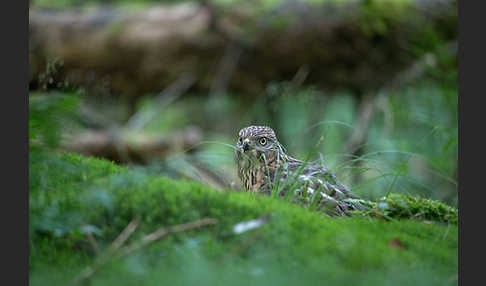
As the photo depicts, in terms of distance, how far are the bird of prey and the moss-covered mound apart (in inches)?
17.9

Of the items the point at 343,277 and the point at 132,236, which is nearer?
the point at 343,277

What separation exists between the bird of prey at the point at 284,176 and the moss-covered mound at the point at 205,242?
46cm

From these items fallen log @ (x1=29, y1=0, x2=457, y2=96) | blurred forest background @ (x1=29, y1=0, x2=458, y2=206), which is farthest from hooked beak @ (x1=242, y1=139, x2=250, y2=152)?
fallen log @ (x1=29, y1=0, x2=457, y2=96)

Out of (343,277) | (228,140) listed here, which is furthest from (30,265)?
(228,140)

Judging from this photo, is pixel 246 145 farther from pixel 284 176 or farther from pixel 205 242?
pixel 205 242

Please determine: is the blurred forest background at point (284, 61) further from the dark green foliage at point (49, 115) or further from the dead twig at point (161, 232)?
the dead twig at point (161, 232)

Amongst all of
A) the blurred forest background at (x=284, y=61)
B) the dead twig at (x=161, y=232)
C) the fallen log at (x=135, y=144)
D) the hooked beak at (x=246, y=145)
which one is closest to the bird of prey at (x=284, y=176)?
the hooked beak at (x=246, y=145)

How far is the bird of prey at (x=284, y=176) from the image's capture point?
323 cm

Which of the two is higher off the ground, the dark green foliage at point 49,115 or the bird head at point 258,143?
the dark green foliage at point 49,115

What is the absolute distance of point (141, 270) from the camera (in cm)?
197

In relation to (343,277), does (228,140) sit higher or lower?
lower

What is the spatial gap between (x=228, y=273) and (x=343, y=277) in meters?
0.53

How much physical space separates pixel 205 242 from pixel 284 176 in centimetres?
154

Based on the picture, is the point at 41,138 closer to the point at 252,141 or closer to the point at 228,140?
the point at 252,141
